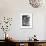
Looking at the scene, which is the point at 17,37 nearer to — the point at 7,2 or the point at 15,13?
the point at 15,13

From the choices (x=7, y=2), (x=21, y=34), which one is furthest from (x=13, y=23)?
(x=7, y=2)

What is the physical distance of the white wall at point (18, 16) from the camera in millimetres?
4387

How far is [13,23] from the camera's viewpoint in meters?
4.41

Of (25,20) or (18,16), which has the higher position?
(18,16)

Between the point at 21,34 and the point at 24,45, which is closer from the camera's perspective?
the point at 24,45

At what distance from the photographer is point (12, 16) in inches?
174

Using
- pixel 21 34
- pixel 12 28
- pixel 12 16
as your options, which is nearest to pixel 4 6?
pixel 12 16

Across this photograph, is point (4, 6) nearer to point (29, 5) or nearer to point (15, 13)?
point (15, 13)

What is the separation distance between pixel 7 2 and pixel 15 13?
1.61ft

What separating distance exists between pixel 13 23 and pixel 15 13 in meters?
0.37

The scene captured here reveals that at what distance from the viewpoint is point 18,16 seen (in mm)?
4418

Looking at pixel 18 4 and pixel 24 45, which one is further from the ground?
pixel 18 4

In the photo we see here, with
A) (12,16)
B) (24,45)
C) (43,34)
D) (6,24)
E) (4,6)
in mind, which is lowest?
(24,45)

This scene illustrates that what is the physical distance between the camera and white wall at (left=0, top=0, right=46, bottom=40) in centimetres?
439
